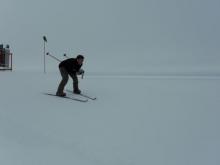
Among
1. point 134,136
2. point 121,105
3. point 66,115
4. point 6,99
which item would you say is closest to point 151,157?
point 134,136

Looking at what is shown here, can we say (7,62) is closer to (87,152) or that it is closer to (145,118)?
(145,118)

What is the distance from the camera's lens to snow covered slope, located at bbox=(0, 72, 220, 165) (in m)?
4.98

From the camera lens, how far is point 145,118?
6.91 metres

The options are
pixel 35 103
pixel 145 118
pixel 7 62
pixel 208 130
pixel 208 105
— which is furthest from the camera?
pixel 7 62

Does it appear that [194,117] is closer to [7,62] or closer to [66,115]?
[66,115]

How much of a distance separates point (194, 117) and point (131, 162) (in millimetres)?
2688

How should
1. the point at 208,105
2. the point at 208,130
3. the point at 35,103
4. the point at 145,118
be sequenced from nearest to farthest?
1. the point at 208,130
2. the point at 145,118
3. the point at 35,103
4. the point at 208,105

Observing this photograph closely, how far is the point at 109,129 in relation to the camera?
6086 millimetres

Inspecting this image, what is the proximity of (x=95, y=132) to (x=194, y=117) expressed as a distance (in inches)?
96.0

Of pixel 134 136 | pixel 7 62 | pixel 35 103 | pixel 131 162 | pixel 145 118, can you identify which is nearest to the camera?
pixel 131 162

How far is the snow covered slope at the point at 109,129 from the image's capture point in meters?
4.98

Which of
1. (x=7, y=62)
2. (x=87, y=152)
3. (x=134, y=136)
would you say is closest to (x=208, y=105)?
(x=134, y=136)

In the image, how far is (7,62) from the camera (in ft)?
53.6

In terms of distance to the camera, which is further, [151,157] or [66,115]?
[66,115]
